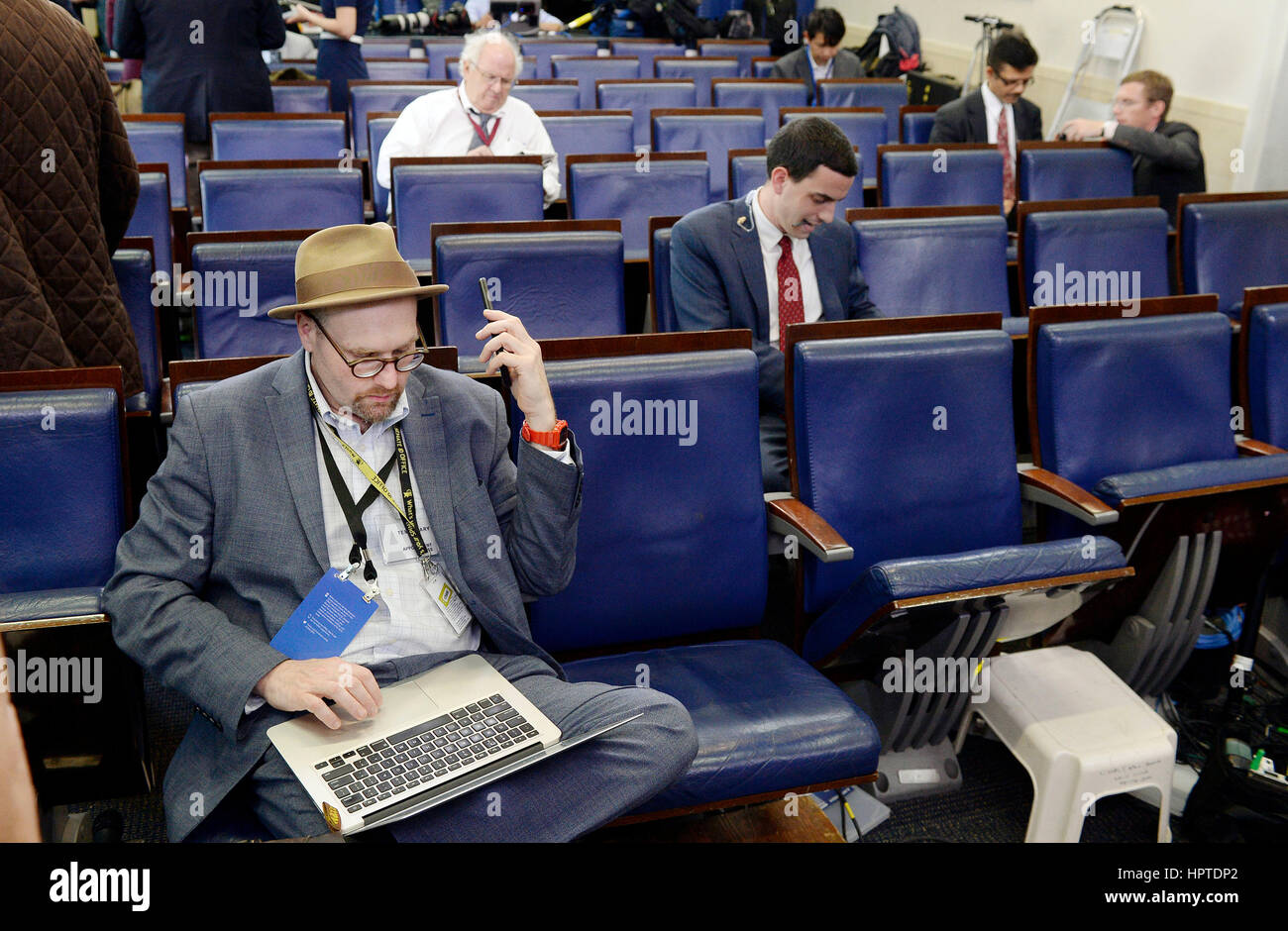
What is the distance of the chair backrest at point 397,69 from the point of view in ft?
18.2

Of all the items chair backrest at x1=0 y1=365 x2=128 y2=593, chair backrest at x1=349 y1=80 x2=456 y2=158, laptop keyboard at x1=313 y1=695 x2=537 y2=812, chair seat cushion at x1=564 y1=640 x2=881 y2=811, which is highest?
chair backrest at x1=349 y1=80 x2=456 y2=158

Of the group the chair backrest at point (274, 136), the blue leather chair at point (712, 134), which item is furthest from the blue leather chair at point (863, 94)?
the chair backrest at point (274, 136)

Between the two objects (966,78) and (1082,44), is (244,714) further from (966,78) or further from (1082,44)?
(966,78)

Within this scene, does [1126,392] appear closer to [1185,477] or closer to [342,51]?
[1185,477]

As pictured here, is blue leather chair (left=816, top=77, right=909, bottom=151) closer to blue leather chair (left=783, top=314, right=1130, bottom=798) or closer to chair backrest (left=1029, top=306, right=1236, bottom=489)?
chair backrest (left=1029, top=306, right=1236, bottom=489)

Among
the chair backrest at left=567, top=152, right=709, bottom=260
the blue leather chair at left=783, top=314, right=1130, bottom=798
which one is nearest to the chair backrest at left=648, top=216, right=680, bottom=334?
the chair backrest at left=567, top=152, right=709, bottom=260

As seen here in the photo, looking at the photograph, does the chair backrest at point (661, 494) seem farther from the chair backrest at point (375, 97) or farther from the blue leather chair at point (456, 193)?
the chair backrest at point (375, 97)

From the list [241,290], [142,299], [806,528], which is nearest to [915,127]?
[241,290]

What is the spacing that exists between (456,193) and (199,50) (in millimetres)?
1413

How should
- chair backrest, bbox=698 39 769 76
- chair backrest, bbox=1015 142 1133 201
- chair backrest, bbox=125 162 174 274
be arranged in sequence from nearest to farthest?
1. chair backrest, bbox=125 162 174 274
2. chair backrest, bbox=1015 142 1133 201
3. chair backrest, bbox=698 39 769 76

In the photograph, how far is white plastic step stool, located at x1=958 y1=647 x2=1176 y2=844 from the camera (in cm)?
187

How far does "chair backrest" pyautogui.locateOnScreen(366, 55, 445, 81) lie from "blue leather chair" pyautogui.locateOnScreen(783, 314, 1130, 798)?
13.5ft
